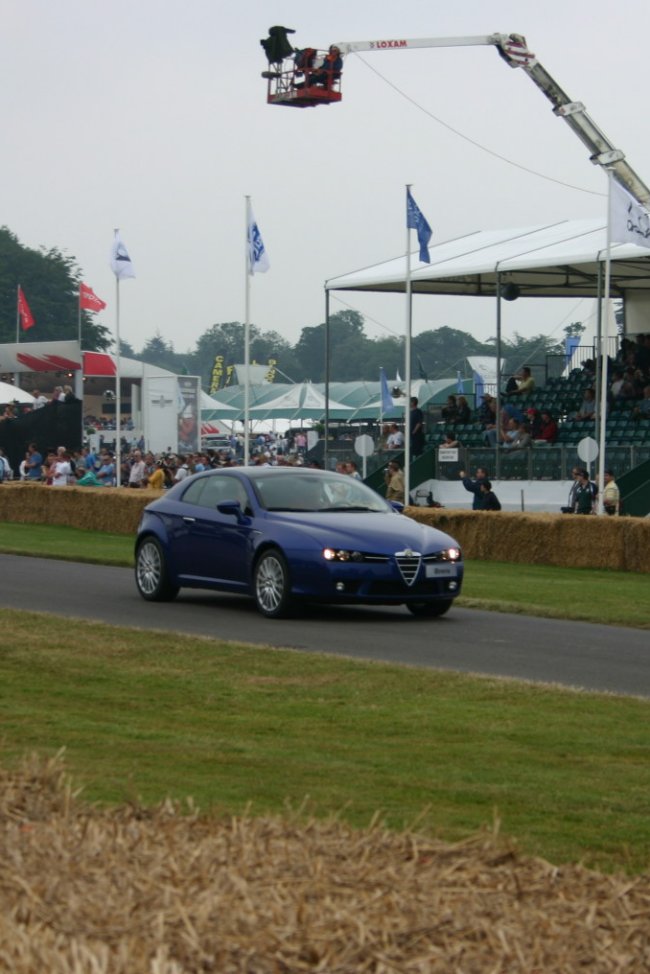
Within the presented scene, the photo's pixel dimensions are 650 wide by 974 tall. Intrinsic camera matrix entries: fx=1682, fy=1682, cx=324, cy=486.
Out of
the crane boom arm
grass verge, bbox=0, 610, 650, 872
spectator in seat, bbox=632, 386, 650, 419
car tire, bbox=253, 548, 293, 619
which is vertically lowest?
grass verge, bbox=0, 610, 650, 872

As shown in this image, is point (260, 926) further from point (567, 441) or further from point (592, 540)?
point (567, 441)

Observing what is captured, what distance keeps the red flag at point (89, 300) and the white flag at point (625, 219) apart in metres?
27.0

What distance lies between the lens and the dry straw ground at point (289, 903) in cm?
308

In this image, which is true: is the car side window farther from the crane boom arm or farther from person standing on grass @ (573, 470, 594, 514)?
the crane boom arm

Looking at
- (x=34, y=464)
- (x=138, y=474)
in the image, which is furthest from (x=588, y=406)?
(x=34, y=464)

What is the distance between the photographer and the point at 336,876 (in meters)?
3.72

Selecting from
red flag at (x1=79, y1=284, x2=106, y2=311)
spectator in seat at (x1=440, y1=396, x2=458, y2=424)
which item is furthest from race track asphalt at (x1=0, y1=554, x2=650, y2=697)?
red flag at (x1=79, y1=284, x2=106, y2=311)

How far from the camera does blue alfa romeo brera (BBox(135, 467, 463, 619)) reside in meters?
16.2

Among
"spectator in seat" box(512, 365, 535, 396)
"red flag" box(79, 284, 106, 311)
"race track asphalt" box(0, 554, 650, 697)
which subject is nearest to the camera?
"race track asphalt" box(0, 554, 650, 697)

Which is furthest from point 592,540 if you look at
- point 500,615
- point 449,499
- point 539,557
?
point 449,499

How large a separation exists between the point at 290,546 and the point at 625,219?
16401 mm

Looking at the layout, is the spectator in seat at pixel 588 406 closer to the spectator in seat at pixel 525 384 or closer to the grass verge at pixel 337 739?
the spectator in seat at pixel 525 384

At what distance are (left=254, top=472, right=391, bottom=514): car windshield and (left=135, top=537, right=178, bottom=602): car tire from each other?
1345 millimetres

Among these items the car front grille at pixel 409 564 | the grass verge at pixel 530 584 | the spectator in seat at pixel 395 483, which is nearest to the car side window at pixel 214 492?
the car front grille at pixel 409 564
